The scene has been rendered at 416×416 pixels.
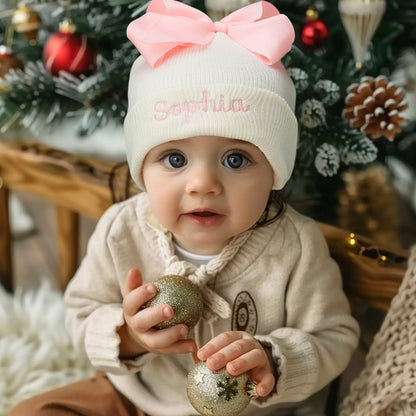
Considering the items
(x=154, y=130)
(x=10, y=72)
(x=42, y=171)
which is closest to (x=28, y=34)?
(x=10, y=72)

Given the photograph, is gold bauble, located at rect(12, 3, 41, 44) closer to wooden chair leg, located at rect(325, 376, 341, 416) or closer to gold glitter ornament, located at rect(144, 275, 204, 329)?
gold glitter ornament, located at rect(144, 275, 204, 329)

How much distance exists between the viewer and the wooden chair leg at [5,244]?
1160mm

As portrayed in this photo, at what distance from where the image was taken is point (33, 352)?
3.24 ft

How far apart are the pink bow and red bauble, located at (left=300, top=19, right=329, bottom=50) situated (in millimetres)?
167

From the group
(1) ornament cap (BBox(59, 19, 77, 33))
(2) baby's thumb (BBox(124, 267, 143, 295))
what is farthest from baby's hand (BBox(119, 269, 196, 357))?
(1) ornament cap (BBox(59, 19, 77, 33))

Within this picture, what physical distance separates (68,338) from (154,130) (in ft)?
1.67

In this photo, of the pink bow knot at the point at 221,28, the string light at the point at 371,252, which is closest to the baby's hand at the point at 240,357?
the string light at the point at 371,252

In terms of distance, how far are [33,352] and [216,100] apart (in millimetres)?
567

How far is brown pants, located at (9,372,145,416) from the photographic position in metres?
0.79

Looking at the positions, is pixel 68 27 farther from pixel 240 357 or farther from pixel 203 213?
pixel 240 357

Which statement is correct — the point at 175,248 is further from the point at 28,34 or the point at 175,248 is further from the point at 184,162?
the point at 28,34

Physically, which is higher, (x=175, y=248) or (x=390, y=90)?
(x=390, y=90)

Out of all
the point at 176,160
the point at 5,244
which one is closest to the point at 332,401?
the point at 176,160

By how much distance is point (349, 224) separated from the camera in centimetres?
A: 133
